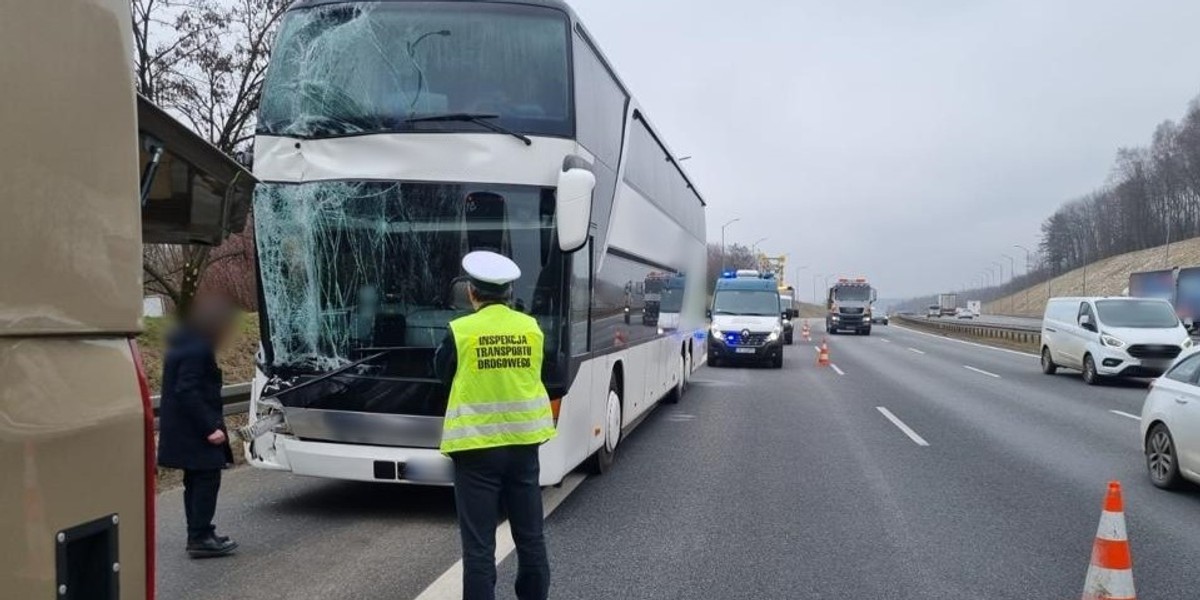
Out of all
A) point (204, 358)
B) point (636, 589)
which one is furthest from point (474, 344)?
point (204, 358)

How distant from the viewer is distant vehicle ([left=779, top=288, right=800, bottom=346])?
2939 centimetres

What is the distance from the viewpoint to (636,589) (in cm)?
544

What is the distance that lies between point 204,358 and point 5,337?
4205mm

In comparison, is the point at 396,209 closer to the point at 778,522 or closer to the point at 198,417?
the point at 198,417

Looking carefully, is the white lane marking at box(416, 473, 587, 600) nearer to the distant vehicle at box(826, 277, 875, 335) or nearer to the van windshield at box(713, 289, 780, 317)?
the van windshield at box(713, 289, 780, 317)

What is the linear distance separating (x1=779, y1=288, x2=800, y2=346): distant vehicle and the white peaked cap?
20590 millimetres

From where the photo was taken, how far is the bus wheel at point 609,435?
8859mm

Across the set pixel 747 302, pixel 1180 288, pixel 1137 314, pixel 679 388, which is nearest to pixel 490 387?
Result: pixel 679 388

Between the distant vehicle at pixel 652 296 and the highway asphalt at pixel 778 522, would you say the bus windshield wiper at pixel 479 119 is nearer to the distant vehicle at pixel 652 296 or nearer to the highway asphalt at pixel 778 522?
the highway asphalt at pixel 778 522

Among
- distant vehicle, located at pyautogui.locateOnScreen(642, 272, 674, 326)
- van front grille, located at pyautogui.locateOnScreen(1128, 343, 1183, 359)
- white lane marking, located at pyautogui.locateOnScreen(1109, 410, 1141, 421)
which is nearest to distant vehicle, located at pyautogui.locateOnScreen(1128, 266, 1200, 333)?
van front grille, located at pyautogui.locateOnScreen(1128, 343, 1183, 359)

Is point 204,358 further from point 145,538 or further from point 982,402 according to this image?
point 982,402

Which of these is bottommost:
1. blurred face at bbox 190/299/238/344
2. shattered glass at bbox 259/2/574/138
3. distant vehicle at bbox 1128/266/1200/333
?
blurred face at bbox 190/299/238/344

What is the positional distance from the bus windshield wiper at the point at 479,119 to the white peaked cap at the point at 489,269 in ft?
8.60

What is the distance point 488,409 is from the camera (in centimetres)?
426
